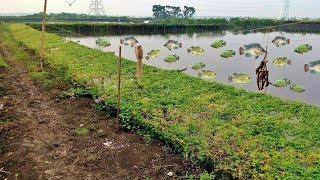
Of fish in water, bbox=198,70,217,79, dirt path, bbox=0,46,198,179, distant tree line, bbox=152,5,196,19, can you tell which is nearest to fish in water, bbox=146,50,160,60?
fish in water, bbox=198,70,217,79

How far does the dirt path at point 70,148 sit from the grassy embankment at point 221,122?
52 cm

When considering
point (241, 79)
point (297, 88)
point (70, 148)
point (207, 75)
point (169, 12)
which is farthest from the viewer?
point (169, 12)

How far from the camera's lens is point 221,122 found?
25.9ft

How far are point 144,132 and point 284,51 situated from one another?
21195 mm

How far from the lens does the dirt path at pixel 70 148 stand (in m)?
6.23

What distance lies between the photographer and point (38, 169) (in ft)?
20.7

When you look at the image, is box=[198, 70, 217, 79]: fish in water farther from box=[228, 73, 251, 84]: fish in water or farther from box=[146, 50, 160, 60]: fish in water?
box=[146, 50, 160, 60]: fish in water

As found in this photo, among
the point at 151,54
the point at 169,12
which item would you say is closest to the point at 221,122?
the point at 151,54

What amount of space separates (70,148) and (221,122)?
146 inches

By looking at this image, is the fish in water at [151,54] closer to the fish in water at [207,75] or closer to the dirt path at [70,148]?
the fish in water at [207,75]

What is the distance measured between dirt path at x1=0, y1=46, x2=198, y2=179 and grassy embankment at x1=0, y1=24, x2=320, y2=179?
1.70 ft

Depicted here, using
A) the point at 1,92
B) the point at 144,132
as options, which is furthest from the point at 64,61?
the point at 144,132

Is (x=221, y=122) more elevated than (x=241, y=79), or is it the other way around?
(x=241, y=79)

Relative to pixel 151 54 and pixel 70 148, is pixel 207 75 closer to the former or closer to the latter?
pixel 151 54
